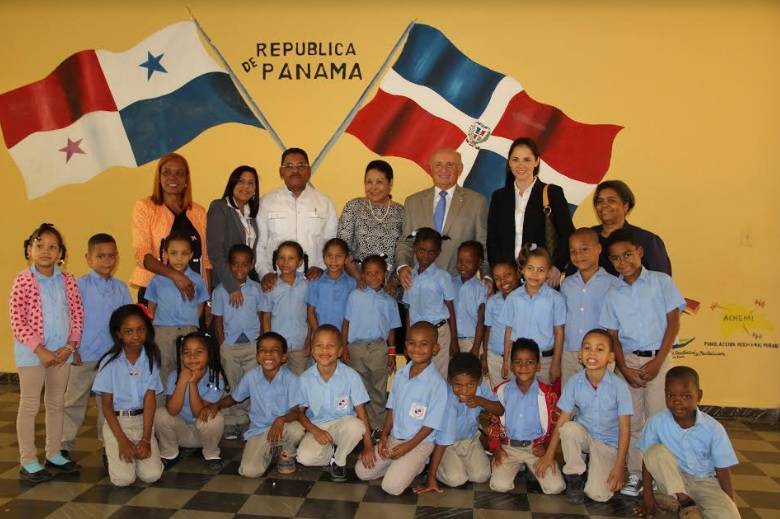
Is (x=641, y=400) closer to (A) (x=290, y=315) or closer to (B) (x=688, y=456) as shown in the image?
(B) (x=688, y=456)

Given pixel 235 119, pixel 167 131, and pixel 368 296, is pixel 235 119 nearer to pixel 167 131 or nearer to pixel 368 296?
pixel 167 131

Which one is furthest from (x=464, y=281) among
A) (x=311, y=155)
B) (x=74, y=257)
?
(x=74, y=257)

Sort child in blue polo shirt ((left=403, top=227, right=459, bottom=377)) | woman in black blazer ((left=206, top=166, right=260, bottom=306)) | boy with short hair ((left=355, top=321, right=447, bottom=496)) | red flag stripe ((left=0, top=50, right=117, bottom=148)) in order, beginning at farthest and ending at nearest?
red flag stripe ((left=0, top=50, right=117, bottom=148)) < woman in black blazer ((left=206, top=166, right=260, bottom=306)) < child in blue polo shirt ((left=403, top=227, right=459, bottom=377)) < boy with short hair ((left=355, top=321, right=447, bottom=496))

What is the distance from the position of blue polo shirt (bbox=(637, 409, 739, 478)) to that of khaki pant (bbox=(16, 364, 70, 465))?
10.6 ft

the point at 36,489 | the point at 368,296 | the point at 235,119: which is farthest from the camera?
the point at 235,119

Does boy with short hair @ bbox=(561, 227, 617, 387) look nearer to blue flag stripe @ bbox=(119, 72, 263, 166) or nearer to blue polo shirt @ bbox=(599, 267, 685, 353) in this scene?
blue polo shirt @ bbox=(599, 267, 685, 353)

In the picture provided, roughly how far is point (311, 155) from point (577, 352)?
283 cm

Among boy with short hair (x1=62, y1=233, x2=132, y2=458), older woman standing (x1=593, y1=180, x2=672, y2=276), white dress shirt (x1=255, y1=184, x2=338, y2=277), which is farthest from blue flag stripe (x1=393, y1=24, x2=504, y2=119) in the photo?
boy with short hair (x1=62, y1=233, x2=132, y2=458)

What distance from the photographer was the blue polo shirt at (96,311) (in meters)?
4.04

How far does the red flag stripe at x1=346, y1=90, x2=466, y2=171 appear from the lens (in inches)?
219

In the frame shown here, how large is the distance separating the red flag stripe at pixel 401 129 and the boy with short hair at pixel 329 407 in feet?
7.08

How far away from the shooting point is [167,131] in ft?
18.9

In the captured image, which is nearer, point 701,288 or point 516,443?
point 516,443

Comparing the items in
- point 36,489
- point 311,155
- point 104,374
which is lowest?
point 36,489
